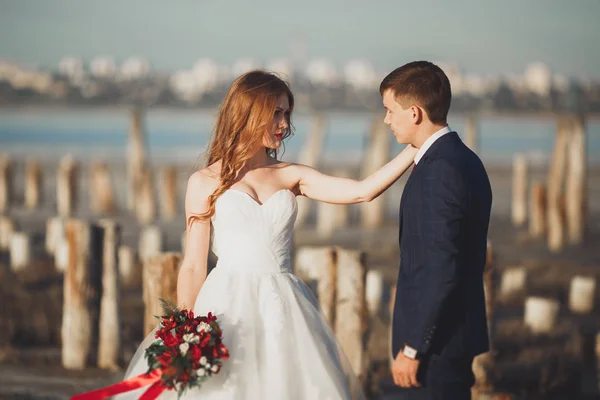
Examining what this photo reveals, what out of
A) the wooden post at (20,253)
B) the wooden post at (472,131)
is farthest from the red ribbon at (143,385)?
the wooden post at (472,131)

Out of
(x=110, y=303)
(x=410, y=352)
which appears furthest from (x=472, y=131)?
(x=410, y=352)

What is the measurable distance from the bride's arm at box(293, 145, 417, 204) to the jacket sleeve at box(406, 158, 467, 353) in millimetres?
674

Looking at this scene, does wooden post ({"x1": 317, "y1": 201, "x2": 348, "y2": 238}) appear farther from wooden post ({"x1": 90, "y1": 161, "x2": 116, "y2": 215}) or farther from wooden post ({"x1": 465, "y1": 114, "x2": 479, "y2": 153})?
wooden post ({"x1": 465, "y1": 114, "x2": 479, "y2": 153})

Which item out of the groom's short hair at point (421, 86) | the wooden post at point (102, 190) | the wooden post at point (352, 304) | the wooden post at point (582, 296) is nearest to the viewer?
the groom's short hair at point (421, 86)

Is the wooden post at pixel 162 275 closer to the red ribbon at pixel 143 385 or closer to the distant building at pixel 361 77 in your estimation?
the red ribbon at pixel 143 385

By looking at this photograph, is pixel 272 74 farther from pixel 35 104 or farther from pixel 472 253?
pixel 35 104

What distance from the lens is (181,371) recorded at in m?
4.23

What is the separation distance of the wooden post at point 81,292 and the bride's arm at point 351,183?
317 centimetres

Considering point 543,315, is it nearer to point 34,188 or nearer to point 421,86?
point 421,86

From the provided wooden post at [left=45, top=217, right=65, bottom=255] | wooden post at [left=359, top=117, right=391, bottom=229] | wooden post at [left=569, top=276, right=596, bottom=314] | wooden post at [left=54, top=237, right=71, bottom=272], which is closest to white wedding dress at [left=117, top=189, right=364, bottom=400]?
wooden post at [left=569, top=276, right=596, bottom=314]

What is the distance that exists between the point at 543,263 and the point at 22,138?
4967 centimetres

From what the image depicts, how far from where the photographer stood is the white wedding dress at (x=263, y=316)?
176 inches

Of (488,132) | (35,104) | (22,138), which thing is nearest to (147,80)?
(35,104)

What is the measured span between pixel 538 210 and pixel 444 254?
15.1m
